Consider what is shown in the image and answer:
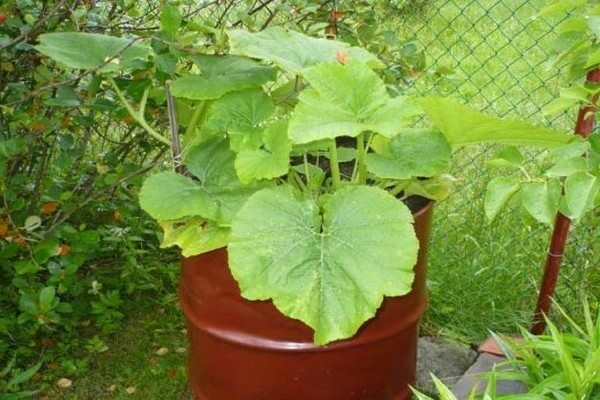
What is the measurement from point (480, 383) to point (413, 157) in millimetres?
757

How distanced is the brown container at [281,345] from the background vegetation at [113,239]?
500 mm

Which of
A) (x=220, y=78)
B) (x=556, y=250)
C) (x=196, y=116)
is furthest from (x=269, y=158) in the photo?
(x=556, y=250)

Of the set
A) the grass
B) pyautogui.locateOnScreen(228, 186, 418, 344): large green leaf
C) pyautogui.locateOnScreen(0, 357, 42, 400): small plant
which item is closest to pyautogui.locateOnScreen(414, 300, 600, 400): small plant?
pyautogui.locateOnScreen(228, 186, 418, 344): large green leaf

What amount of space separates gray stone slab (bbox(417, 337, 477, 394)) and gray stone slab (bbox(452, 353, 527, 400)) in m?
0.11

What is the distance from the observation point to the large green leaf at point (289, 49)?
174 cm

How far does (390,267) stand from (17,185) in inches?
51.6

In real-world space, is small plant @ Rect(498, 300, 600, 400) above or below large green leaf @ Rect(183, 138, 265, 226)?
below

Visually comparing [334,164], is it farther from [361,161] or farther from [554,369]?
[554,369]

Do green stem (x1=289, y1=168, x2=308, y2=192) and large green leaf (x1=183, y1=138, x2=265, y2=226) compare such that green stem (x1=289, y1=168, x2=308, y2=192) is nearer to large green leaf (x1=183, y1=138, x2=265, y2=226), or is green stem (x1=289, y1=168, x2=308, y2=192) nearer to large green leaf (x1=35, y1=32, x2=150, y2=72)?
large green leaf (x1=183, y1=138, x2=265, y2=226)

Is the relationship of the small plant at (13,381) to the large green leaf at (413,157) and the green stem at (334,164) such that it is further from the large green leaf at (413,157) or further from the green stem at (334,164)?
the large green leaf at (413,157)

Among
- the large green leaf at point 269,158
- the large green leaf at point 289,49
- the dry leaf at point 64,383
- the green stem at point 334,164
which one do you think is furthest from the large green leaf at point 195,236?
the dry leaf at point 64,383

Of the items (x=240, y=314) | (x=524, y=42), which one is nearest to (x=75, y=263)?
(x=240, y=314)

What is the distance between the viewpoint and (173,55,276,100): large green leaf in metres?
1.81

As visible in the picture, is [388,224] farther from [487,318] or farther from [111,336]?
[111,336]
